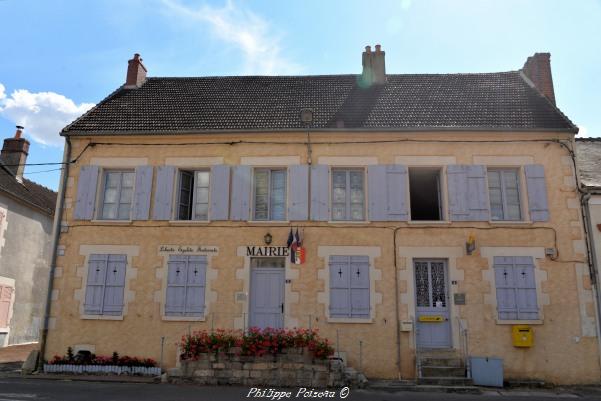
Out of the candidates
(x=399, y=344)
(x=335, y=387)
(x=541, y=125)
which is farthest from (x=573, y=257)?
(x=335, y=387)

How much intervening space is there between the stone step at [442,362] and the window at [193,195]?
5801 mm

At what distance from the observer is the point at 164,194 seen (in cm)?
→ 1074

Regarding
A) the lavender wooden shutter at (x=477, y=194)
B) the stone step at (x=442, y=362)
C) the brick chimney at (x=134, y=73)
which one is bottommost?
the stone step at (x=442, y=362)

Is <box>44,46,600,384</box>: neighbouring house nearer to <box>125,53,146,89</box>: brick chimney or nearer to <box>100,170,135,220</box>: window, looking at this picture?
<box>100,170,135,220</box>: window

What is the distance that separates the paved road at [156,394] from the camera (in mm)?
7398

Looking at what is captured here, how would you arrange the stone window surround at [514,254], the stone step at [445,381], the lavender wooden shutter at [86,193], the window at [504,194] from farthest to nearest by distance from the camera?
1. the lavender wooden shutter at [86,193]
2. the window at [504,194]
3. the stone window surround at [514,254]
4. the stone step at [445,381]

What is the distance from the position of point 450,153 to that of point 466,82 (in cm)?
333

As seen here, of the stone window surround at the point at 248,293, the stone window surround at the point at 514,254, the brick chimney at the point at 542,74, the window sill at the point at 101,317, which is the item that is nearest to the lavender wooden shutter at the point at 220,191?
the stone window surround at the point at 248,293

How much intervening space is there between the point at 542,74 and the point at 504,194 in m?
4.18

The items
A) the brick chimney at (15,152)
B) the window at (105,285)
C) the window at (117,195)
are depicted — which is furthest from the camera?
the brick chimney at (15,152)

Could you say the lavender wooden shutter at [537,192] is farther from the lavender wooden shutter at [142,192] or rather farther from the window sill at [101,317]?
the window sill at [101,317]

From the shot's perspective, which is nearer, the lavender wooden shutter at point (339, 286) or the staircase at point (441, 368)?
the staircase at point (441, 368)

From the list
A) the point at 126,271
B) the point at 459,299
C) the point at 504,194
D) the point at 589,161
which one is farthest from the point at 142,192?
the point at 589,161

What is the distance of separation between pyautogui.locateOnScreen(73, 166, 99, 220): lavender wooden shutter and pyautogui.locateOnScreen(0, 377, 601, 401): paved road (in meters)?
3.74
